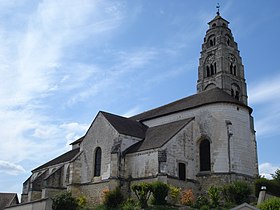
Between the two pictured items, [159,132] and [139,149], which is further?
[159,132]

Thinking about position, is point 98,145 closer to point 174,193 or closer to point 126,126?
point 126,126

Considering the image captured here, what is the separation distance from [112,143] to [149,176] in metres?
4.78

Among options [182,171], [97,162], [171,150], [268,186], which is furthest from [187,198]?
[97,162]

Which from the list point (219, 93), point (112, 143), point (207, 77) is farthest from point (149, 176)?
point (207, 77)

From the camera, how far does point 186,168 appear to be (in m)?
30.1

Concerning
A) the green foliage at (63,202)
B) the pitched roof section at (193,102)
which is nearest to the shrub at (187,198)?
the green foliage at (63,202)

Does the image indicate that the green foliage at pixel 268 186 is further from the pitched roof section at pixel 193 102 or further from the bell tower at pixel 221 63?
the bell tower at pixel 221 63

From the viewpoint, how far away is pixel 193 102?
111 feet

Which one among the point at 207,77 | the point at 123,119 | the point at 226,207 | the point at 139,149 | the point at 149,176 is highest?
the point at 207,77

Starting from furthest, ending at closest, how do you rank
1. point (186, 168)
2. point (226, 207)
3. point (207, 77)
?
point (207, 77) < point (186, 168) < point (226, 207)

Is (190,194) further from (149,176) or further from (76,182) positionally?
(76,182)

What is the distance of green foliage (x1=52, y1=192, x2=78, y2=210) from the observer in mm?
24484

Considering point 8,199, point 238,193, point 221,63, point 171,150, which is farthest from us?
point 221,63

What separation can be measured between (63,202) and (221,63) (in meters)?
34.6
